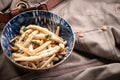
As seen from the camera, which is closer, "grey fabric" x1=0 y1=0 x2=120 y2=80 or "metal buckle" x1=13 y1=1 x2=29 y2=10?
"grey fabric" x1=0 y1=0 x2=120 y2=80

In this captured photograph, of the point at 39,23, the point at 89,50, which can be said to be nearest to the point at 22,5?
the point at 39,23

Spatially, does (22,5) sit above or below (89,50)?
above

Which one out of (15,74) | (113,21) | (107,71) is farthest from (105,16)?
(15,74)

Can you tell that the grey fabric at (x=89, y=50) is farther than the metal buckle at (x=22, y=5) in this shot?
No

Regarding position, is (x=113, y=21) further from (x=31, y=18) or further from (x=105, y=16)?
(x=31, y=18)

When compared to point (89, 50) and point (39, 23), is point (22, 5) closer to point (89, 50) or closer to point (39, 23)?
point (39, 23)

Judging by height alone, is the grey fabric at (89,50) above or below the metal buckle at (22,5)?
below

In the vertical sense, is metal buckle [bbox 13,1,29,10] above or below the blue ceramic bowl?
above

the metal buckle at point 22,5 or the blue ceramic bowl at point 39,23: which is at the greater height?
the metal buckle at point 22,5
